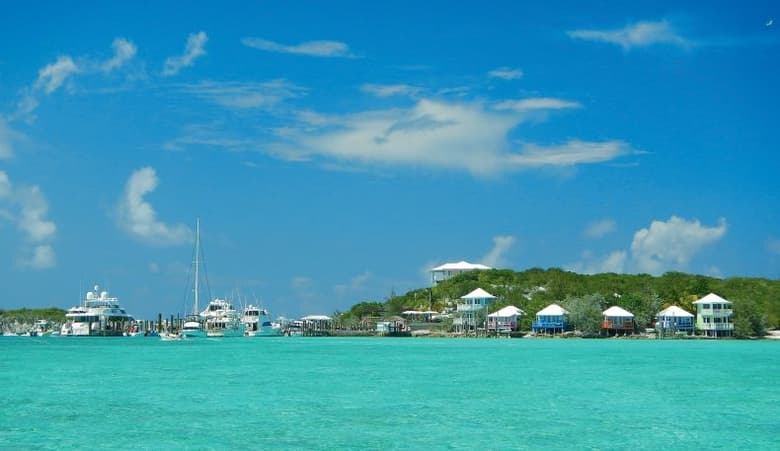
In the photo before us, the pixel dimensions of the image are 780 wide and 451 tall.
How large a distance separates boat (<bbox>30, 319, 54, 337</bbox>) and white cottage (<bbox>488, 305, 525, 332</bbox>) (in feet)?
303

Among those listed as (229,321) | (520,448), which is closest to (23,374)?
(520,448)

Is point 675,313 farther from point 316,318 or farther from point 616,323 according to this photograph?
point 316,318

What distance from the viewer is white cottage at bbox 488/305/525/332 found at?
11956 cm

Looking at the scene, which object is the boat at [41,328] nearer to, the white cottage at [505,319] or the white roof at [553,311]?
the white cottage at [505,319]

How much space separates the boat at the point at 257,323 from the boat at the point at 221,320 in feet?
6.12

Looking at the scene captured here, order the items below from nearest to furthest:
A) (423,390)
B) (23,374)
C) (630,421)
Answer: (630,421), (423,390), (23,374)

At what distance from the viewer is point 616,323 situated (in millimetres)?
111750

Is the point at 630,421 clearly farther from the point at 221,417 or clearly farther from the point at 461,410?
the point at 221,417

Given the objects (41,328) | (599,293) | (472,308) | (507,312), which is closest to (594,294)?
(599,293)

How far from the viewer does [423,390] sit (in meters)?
38.1

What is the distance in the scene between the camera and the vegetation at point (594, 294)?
112 m

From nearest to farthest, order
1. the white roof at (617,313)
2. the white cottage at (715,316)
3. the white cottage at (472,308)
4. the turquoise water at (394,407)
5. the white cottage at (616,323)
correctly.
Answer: the turquoise water at (394,407)
the white cottage at (715,316)
the white roof at (617,313)
the white cottage at (616,323)
the white cottage at (472,308)

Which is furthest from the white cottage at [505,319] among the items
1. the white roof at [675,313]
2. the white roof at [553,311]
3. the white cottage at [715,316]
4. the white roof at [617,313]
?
the white cottage at [715,316]

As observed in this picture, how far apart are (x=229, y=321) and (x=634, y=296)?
67.4 meters
